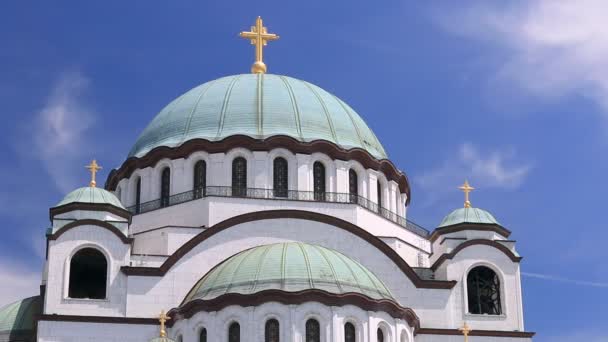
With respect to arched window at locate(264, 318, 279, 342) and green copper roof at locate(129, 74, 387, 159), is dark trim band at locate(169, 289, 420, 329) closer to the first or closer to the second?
arched window at locate(264, 318, 279, 342)

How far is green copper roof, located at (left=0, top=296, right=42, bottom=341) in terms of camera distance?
4604 cm

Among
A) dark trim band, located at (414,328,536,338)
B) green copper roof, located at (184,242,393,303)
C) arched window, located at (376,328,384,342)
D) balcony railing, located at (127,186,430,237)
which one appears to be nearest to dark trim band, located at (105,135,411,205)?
balcony railing, located at (127,186,430,237)

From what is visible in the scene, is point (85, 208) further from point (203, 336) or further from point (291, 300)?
point (291, 300)

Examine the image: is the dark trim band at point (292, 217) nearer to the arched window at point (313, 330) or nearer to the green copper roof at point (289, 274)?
the green copper roof at point (289, 274)

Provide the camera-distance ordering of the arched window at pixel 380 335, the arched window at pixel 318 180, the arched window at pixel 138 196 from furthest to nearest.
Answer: the arched window at pixel 138 196 → the arched window at pixel 318 180 → the arched window at pixel 380 335

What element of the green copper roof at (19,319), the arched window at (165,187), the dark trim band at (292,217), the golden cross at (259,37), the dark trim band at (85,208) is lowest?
the green copper roof at (19,319)

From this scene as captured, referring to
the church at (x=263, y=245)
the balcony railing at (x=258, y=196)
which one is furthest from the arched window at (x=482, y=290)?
the balcony railing at (x=258, y=196)

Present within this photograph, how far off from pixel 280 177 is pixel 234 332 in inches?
360

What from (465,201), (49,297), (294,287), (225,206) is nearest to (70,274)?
(49,297)

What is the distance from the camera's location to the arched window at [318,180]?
47656 mm

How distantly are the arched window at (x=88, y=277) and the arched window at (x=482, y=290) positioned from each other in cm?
1238

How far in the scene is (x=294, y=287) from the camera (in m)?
39.9

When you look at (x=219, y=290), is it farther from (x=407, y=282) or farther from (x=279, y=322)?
(x=407, y=282)

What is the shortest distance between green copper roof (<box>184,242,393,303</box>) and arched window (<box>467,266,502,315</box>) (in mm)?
4967
